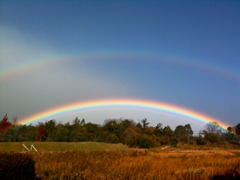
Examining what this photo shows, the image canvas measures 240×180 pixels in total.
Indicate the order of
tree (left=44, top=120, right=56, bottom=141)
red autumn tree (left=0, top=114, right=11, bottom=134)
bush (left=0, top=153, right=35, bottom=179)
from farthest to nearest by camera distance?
tree (left=44, top=120, right=56, bottom=141), red autumn tree (left=0, top=114, right=11, bottom=134), bush (left=0, top=153, right=35, bottom=179)

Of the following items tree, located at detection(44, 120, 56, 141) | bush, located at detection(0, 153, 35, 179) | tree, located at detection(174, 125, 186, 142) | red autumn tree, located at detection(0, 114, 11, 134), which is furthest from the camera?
tree, located at detection(174, 125, 186, 142)

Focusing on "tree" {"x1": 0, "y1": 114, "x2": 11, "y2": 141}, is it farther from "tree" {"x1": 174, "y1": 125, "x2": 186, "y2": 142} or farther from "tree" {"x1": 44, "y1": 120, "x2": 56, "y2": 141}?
"tree" {"x1": 174, "y1": 125, "x2": 186, "y2": 142}

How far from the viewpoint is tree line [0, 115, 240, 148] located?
206 feet

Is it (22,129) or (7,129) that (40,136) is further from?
(7,129)

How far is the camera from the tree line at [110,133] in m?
62.9

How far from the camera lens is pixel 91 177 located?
11.6 feet

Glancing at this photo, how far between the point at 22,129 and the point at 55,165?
239 feet

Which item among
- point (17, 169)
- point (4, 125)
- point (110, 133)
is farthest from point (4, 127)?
point (17, 169)

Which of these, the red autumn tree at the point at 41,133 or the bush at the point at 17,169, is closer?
the bush at the point at 17,169

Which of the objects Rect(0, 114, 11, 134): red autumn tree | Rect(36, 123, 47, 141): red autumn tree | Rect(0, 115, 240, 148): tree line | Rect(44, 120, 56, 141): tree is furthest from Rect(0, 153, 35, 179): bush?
Rect(36, 123, 47, 141): red autumn tree

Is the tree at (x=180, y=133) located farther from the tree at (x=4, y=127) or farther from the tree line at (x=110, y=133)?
the tree at (x=4, y=127)

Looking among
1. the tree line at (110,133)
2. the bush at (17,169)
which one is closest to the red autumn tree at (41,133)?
the tree line at (110,133)

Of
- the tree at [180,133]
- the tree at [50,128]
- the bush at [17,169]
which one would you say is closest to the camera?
the bush at [17,169]

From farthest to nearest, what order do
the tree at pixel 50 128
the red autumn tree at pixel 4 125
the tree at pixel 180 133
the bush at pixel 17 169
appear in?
the tree at pixel 180 133 → the tree at pixel 50 128 → the red autumn tree at pixel 4 125 → the bush at pixel 17 169
